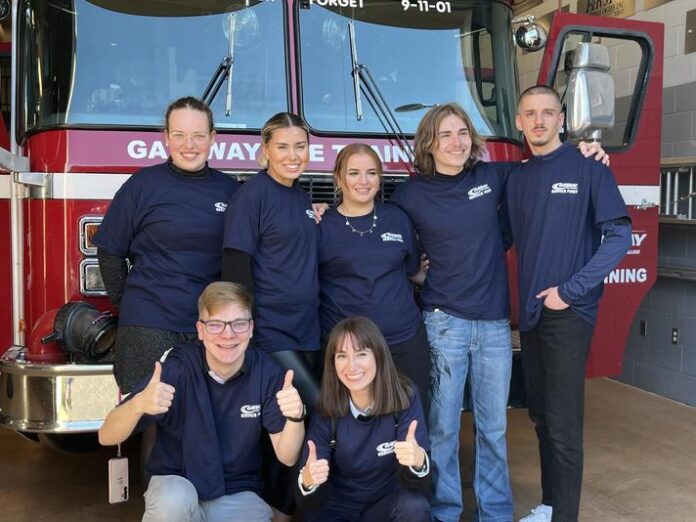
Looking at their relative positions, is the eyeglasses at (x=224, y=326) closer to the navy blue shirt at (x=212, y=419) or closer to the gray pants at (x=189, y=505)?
the navy blue shirt at (x=212, y=419)

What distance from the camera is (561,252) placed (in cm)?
303

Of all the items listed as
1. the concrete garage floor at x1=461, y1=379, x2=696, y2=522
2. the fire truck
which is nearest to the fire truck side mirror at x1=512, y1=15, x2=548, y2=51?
the fire truck

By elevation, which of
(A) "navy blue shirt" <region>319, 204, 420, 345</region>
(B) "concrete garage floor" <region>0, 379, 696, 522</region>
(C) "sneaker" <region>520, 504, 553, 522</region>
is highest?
(A) "navy blue shirt" <region>319, 204, 420, 345</region>

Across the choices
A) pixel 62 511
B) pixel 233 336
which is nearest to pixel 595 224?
pixel 233 336

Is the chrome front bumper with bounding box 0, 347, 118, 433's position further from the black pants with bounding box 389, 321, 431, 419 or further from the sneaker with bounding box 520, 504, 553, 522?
the sneaker with bounding box 520, 504, 553, 522

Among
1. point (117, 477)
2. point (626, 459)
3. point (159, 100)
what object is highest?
point (159, 100)

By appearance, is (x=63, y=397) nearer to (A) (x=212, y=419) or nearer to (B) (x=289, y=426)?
(A) (x=212, y=419)

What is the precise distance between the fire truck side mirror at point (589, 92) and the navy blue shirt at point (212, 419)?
176 cm

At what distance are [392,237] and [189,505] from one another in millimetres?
1188

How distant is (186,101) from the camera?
287 cm

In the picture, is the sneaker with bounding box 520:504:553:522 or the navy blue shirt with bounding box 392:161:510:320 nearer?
the navy blue shirt with bounding box 392:161:510:320

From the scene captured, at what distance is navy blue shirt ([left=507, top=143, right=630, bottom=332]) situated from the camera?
3012mm

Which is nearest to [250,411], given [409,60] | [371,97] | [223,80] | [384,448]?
[384,448]

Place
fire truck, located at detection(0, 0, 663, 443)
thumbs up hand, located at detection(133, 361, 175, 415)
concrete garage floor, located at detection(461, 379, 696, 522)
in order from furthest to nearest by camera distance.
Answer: concrete garage floor, located at detection(461, 379, 696, 522) < fire truck, located at detection(0, 0, 663, 443) < thumbs up hand, located at detection(133, 361, 175, 415)
